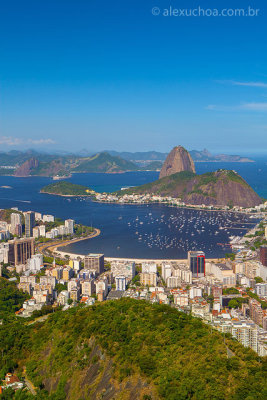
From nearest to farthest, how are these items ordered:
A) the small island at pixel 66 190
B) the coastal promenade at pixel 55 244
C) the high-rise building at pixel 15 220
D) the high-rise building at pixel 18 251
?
the high-rise building at pixel 18 251 → the coastal promenade at pixel 55 244 → the high-rise building at pixel 15 220 → the small island at pixel 66 190

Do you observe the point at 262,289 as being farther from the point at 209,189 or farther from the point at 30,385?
the point at 209,189

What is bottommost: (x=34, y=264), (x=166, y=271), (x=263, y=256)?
(x=34, y=264)

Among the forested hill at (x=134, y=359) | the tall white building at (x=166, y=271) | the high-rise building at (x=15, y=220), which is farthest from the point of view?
the high-rise building at (x=15, y=220)

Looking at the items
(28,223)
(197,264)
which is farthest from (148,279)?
(28,223)

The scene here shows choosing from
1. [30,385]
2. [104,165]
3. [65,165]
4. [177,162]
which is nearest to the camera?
[30,385]

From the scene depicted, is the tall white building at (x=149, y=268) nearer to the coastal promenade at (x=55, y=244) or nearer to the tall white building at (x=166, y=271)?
the tall white building at (x=166, y=271)

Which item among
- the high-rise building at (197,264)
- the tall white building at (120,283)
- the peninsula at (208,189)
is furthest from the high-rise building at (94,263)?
the peninsula at (208,189)

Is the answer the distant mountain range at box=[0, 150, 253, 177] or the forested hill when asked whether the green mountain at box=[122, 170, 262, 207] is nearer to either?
the distant mountain range at box=[0, 150, 253, 177]
